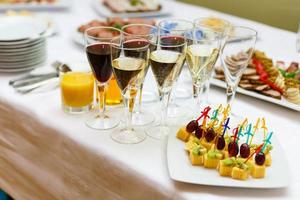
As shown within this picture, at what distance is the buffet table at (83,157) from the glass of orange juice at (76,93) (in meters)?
0.02

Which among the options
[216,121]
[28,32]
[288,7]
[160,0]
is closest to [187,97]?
[216,121]

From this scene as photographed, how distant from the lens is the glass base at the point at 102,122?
1126mm

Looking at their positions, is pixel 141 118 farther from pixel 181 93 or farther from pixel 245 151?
pixel 245 151

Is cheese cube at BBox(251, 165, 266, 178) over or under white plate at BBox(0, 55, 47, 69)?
over

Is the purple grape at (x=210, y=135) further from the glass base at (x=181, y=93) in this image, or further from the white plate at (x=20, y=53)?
the white plate at (x=20, y=53)

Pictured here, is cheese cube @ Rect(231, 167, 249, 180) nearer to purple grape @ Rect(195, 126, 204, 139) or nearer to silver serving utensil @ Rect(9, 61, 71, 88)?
purple grape @ Rect(195, 126, 204, 139)

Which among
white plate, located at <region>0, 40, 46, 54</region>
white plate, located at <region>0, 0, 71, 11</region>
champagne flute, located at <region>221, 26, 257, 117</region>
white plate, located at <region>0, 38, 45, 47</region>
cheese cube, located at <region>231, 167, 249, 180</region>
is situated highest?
champagne flute, located at <region>221, 26, 257, 117</region>

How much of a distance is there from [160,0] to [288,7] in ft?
2.33

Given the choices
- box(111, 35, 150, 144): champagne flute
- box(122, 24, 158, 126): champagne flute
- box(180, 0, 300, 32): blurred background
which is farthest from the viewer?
box(180, 0, 300, 32): blurred background

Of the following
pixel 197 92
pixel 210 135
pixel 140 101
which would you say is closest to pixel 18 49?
pixel 140 101

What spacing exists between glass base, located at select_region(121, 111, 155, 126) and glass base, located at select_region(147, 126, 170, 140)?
0.04 meters

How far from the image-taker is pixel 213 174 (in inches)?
36.2

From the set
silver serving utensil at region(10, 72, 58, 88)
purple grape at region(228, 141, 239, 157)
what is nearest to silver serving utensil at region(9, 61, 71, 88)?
silver serving utensil at region(10, 72, 58, 88)

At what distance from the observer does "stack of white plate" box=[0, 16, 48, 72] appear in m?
1.39
